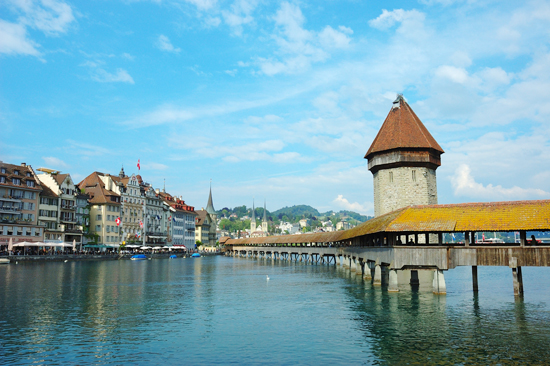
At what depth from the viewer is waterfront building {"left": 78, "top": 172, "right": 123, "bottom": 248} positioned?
98000 millimetres

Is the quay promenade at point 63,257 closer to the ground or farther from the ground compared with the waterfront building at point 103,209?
closer to the ground

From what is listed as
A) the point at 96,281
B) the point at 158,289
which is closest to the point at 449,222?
the point at 158,289

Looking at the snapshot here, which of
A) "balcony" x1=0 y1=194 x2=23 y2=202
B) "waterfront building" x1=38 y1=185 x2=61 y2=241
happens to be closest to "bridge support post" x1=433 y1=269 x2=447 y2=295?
"balcony" x1=0 y1=194 x2=23 y2=202

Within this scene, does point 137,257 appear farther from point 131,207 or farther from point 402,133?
point 402,133

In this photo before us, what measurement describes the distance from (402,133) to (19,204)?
62.3m

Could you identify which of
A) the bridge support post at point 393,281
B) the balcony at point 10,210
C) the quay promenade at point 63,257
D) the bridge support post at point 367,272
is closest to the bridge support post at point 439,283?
the bridge support post at point 393,281

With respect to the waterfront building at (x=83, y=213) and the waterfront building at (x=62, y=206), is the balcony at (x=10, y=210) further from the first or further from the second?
the waterfront building at (x=83, y=213)

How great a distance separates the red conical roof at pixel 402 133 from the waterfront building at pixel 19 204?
187 ft

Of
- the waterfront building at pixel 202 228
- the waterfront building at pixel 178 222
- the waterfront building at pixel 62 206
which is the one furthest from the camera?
the waterfront building at pixel 202 228

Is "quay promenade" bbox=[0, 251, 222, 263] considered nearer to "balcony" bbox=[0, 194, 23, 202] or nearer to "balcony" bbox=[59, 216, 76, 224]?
"balcony" bbox=[59, 216, 76, 224]

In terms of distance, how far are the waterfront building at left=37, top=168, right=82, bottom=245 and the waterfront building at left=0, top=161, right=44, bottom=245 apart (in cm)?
307

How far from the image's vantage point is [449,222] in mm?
28906

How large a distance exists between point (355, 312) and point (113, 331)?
12562 millimetres

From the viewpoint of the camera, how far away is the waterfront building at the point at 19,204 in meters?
73.9
